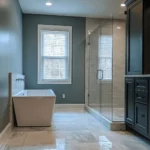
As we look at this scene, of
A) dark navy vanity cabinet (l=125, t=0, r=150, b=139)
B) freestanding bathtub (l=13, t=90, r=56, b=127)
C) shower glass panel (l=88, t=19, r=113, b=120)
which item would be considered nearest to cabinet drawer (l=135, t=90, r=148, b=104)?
dark navy vanity cabinet (l=125, t=0, r=150, b=139)

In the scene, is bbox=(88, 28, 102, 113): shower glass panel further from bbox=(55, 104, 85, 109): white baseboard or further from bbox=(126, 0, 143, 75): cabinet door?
bbox=(126, 0, 143, 75): cabinet door

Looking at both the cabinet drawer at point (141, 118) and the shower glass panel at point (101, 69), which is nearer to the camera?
the cabinet drawer at point (141, 118)

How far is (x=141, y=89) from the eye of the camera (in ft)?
10.3

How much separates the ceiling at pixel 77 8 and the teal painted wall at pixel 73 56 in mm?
241

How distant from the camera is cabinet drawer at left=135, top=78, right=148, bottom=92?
3.01m

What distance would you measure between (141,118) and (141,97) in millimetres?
299

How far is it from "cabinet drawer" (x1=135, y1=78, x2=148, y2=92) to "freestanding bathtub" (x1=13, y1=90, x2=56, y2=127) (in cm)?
149

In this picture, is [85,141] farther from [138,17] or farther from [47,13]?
[47,13]

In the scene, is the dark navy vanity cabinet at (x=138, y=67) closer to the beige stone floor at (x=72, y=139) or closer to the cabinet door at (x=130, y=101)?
the cabinet door at (x=130, y=101)

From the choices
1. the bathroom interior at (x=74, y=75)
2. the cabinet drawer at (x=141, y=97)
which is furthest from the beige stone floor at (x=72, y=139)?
the cabinet drawer at (x=141, y=97)

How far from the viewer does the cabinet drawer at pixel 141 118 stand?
9.86ft

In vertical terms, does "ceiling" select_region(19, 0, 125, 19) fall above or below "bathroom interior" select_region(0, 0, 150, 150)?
above

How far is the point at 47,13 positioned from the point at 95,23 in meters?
1.41

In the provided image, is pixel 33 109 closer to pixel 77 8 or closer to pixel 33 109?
pixel 33 109
